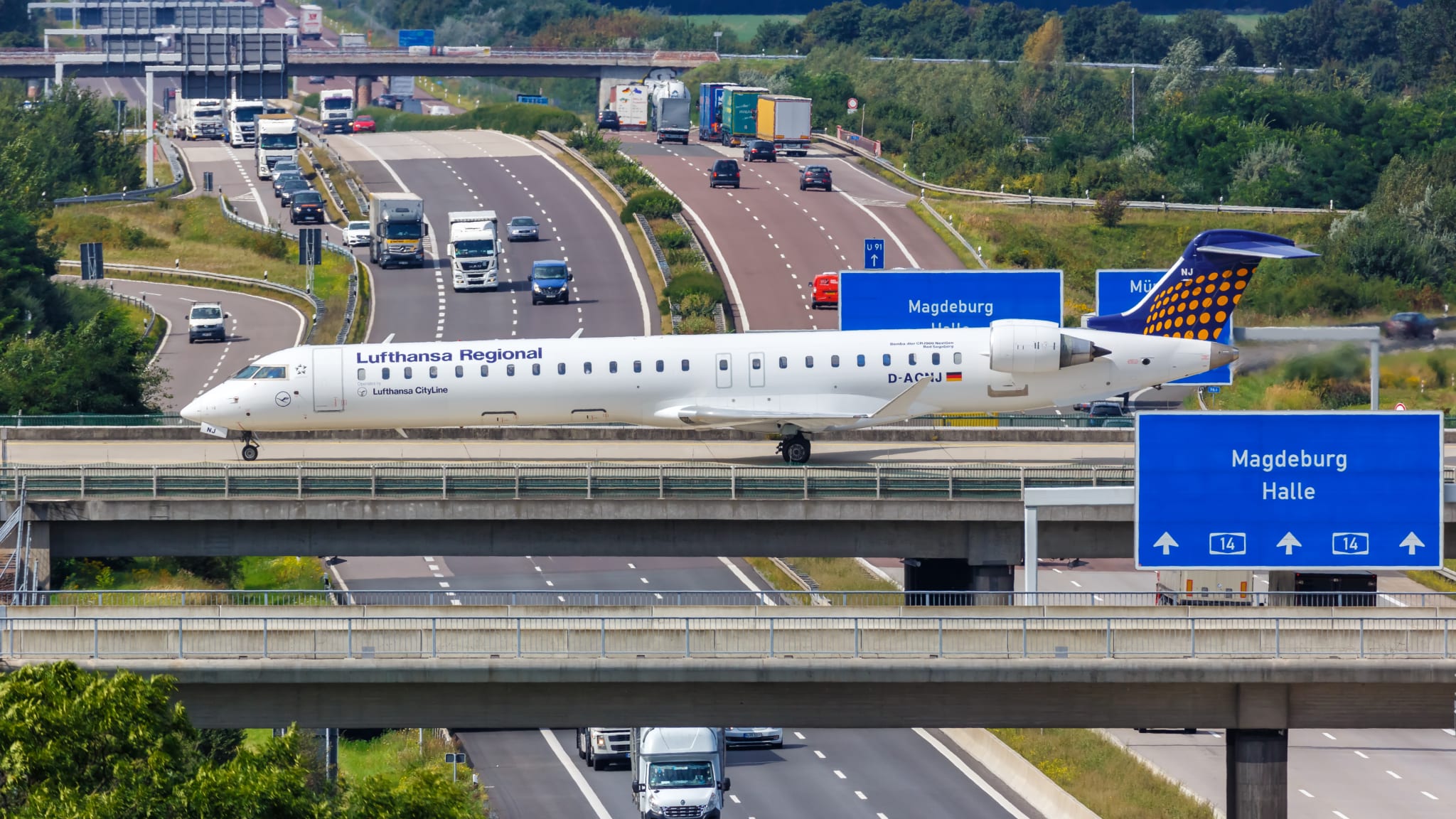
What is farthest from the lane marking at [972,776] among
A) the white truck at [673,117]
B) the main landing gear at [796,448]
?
the white truck at [673,117]

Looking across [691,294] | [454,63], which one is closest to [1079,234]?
[691,294]

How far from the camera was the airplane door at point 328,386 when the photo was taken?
57.4 m

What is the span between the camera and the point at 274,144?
147 m

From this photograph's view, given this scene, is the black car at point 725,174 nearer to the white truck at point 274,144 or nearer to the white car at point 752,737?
the white truck at point 274,144

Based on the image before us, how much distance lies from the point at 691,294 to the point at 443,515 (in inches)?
1887

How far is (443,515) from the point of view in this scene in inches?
2156

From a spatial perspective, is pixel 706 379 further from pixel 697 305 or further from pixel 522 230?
pixel 522 230

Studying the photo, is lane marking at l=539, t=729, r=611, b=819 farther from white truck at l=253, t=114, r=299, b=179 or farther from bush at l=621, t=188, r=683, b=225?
white truck at l=253, t=114, r=299, b=179

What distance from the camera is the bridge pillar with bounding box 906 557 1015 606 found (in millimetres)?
55875

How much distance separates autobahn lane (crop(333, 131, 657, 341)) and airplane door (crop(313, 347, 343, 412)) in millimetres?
37881

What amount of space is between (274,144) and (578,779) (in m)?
96.6

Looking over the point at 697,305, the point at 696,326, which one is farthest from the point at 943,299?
the point at 697,305

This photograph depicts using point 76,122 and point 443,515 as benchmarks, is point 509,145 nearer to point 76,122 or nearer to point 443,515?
point 76,122

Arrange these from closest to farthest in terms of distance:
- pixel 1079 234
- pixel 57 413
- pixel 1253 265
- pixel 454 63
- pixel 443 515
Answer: pixel 443 515 → pixel 1253 265 → pixel 57 413 → pixel 1079 234 → pixel 454 63
